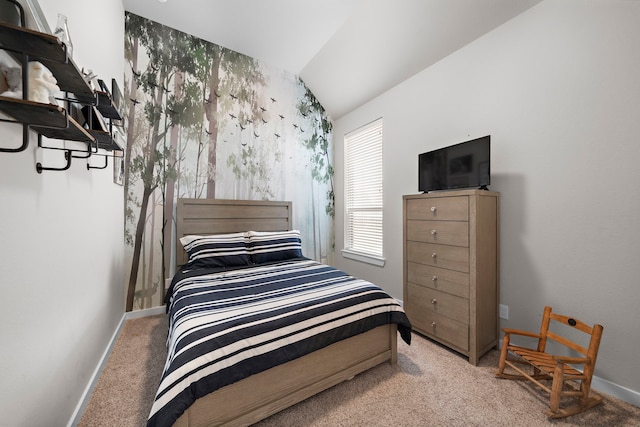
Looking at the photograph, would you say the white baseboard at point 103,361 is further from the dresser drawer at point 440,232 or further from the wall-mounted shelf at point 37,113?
the dresser drawer at point 440,232

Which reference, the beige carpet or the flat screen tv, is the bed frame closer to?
the beige carpet

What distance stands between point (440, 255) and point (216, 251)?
2090 millimetres

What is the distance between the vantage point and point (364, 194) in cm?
350

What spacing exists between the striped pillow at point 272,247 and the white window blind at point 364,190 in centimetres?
108

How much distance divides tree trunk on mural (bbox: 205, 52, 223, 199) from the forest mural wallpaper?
11mm

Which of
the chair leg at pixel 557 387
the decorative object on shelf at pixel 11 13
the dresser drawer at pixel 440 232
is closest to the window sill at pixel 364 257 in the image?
the dresser drawer at pixel 440 232

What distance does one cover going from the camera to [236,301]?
159 centimetres

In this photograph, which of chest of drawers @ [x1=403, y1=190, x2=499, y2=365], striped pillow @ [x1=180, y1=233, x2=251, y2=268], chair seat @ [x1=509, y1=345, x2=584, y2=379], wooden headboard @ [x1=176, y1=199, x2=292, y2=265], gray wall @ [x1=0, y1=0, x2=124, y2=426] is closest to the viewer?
gray wall @ [x1=0, y1=0, x2=124, y2=426]

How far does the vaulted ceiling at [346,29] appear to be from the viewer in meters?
2.09

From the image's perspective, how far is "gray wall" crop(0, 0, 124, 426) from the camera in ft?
2.83

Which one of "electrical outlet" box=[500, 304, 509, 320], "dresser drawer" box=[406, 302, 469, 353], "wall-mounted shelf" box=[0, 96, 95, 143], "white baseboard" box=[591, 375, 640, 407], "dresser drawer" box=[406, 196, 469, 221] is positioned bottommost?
"white baseboard" box=[591, 375, 640, 407]

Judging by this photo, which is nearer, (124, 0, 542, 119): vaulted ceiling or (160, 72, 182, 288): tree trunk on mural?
(124, 0, 542, 119): vaulted ceiling

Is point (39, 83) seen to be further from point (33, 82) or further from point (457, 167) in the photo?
point (457, 167)

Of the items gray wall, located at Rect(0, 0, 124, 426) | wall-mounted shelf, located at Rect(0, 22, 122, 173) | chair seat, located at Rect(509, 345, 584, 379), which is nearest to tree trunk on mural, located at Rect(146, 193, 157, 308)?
gray wall, located at Rect(0, 0, 124, 426)
